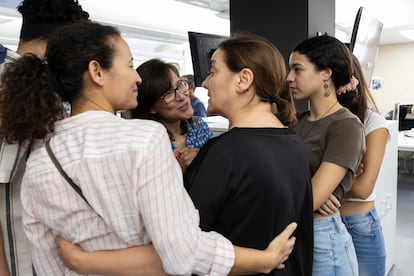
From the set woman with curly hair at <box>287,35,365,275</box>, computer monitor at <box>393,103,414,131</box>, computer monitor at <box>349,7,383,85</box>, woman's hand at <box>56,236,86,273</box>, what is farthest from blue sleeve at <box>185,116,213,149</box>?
computer monitor at <box>393,103,414,131</box>

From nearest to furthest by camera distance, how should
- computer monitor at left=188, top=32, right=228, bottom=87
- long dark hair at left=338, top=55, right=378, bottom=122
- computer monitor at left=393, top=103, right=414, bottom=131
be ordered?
long dark hair at left=338, top=55, right=378, bottom=122
computer monitor at left=188, top=32, right=228, bottom=87
computer monitor at left=393, top=103, right=414, bottom=131

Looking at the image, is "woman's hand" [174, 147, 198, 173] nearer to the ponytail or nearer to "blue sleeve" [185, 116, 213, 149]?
"blue sleeve" [185, 116, 213, 149]

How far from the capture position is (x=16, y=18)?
485 cm

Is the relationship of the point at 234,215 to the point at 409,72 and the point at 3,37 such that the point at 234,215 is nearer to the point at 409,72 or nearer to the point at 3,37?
the point at 3,37

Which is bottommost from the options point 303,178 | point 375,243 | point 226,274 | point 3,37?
point 375,243

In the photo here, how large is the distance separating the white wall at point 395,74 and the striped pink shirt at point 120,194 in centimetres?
1012

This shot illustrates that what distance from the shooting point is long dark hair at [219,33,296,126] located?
3.16ft

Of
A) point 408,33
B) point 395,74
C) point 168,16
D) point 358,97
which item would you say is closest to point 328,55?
point 358,97

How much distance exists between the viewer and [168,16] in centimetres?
546

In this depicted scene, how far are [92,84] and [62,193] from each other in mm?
260

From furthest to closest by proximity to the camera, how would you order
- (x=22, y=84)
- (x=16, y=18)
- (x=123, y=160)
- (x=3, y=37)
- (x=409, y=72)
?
(x=409, y=72), (x=3, y=37), (x=16, y=18), (x=22, y=84), (x=123, y=160)

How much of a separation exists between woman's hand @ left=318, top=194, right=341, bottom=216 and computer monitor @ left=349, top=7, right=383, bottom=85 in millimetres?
1395

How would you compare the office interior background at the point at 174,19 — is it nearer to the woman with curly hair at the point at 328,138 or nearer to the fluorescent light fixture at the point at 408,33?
the fluorescent light fixture at the point at 408,33

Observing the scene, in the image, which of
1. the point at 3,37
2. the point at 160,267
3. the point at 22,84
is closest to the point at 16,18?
the point at 3,37
